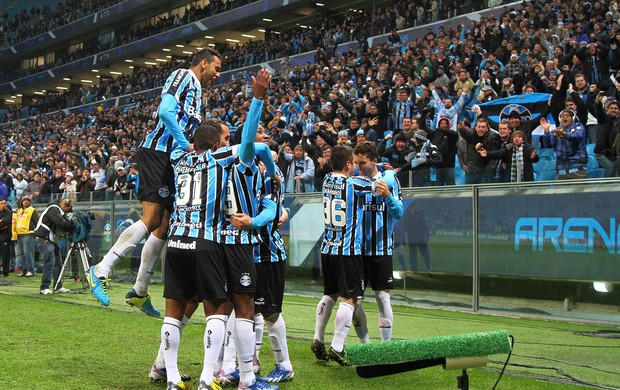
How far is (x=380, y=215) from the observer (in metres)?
7.59

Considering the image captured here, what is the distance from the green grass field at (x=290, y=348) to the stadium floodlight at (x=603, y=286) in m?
0.51

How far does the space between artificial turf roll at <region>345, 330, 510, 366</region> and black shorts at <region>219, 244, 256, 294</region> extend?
1.97 meters

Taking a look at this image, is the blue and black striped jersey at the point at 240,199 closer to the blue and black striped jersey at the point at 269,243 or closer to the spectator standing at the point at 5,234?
the blue and black striped jersey at the point at 269,243

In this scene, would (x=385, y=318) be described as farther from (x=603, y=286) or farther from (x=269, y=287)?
(x=603, y=286)

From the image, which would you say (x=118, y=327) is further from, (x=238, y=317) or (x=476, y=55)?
(x=476, y=55)

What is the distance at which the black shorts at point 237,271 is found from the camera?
5.42 meters

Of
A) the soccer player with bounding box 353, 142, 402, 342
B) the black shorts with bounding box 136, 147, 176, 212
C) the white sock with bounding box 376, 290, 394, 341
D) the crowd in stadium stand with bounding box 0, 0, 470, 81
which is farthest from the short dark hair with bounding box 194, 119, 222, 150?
the crowd in stadium stand with bounding box 0, 0, 470, 81

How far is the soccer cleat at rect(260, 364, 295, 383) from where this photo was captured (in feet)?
20.0

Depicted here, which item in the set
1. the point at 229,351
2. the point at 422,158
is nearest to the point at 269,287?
the point at 229,351

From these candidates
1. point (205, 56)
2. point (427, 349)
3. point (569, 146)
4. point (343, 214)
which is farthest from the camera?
point (569, 146)

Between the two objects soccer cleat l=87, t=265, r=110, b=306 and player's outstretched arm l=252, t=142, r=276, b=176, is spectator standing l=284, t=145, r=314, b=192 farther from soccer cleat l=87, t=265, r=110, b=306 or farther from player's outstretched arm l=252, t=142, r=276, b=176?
player's outstretched arm l=252, t=142, r=276, b=176

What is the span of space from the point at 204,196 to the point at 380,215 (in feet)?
8.58

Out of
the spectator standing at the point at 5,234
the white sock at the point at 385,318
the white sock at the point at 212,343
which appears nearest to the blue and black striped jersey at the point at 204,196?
the white sock at the point at 212,343

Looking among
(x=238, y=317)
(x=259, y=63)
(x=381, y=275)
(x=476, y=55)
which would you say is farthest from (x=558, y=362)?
(x=259, y=63)
